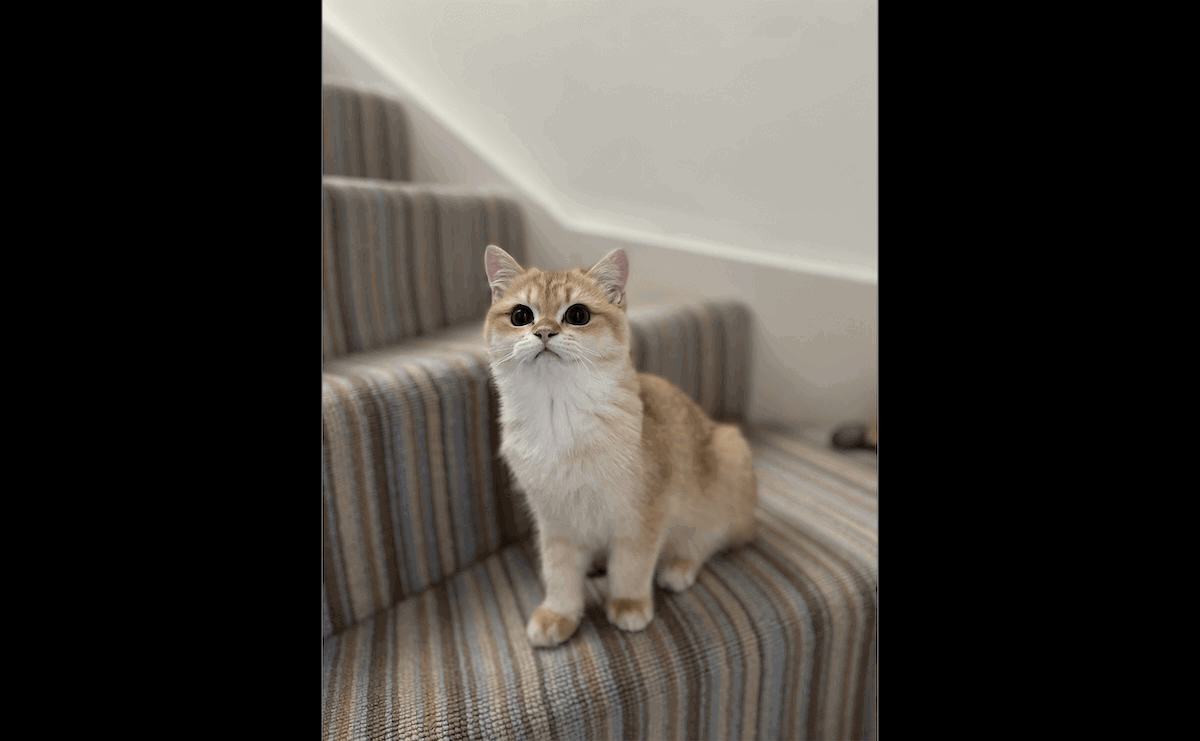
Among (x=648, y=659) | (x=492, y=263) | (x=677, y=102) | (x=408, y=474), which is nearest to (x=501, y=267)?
(x=492, y=263)

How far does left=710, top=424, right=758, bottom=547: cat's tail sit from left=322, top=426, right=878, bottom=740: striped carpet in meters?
0.04

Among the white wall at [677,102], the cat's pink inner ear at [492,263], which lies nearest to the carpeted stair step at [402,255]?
the white wall at [677,102]

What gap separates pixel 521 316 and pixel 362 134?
0.51 m

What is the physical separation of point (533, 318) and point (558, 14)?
19.7 inches

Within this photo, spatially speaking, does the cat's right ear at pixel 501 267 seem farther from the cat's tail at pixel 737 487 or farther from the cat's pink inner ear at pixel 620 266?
the cat's tail at pixel 737 487

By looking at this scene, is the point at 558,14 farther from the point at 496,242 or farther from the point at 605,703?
the point at 605,703

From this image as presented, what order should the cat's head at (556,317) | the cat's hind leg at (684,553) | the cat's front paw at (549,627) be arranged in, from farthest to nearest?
the cat's hind leg at (684,553)
the cat's front paw at (549,627)
the cat's head at (556,317)

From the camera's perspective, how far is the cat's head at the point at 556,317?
0.68 m

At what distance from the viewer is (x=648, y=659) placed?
778 millimetres

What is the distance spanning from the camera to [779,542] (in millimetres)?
1025

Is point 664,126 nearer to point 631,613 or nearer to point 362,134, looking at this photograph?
point 362,134

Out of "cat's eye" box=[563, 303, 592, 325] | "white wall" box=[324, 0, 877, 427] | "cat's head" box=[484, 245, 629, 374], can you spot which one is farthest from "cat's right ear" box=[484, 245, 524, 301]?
"white wall" box=[324, 0, 877, 427]

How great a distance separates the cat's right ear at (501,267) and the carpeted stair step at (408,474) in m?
0.21

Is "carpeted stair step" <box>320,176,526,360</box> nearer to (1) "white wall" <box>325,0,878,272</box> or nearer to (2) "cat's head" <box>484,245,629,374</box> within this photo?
(1) "white wall" <box>325,0,878,272</box>
